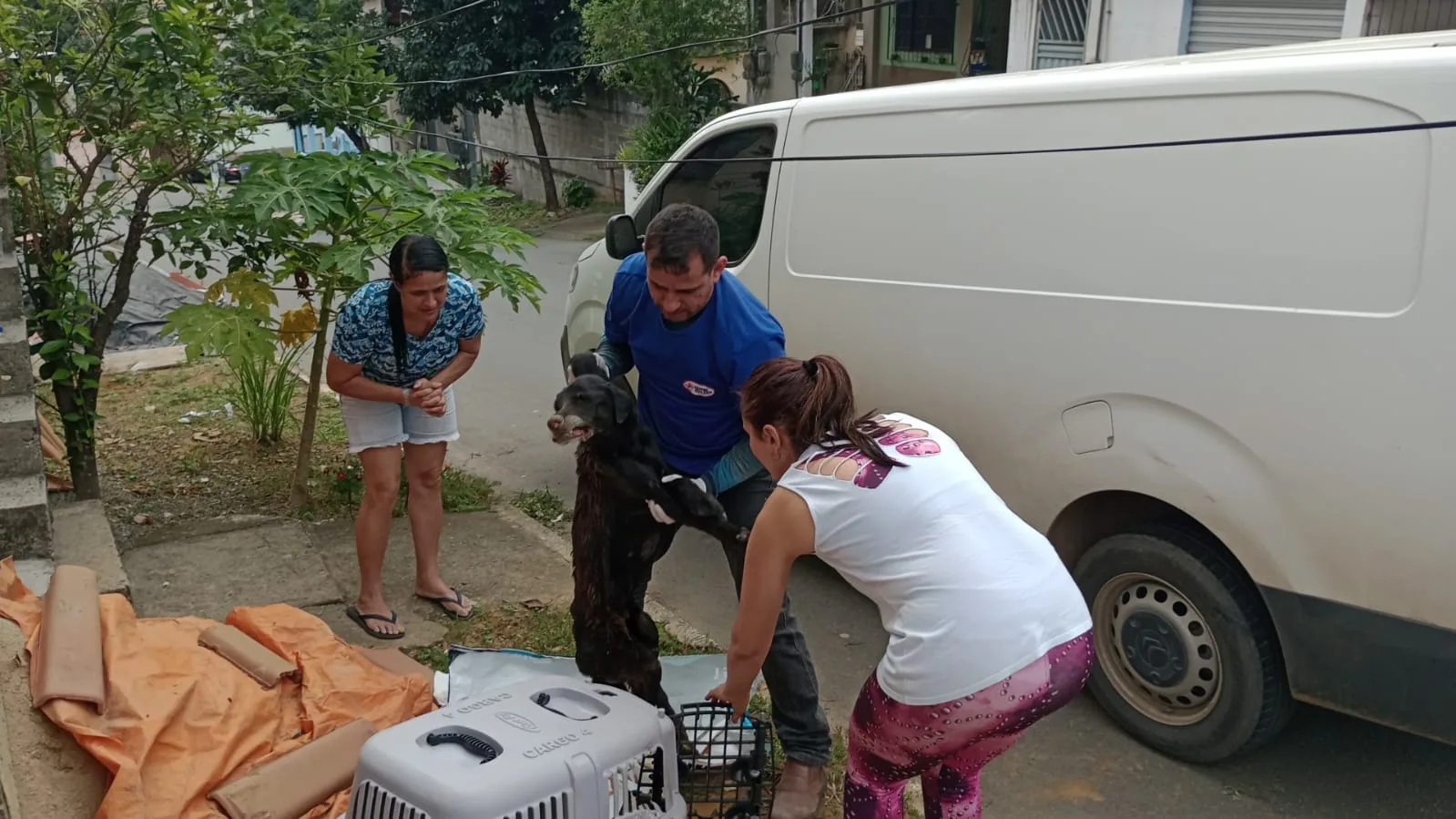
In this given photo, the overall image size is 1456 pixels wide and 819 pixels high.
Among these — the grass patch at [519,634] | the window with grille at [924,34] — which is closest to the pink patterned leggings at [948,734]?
the grass patch at [519,634]

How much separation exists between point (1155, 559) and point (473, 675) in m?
2.26

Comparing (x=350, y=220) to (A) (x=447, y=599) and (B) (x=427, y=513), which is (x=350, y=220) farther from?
(A) (x=447, y=599)

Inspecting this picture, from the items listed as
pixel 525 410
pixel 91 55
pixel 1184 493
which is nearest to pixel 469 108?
pixel 525 410

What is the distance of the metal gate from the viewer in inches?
464

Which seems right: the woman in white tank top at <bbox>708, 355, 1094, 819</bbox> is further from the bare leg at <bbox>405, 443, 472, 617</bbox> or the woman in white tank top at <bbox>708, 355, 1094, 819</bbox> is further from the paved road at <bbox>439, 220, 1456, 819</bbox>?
the bare leg at <bbox>405, 443, 472, 617</bbox>

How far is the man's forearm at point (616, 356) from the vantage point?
11.0 feet

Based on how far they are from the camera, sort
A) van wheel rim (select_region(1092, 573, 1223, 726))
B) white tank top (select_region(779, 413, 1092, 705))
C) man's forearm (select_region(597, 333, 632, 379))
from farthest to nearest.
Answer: van wheel rim (select_region(1092, 573, 1223, 726)), man's forearm (select_region(597, 333, 632, 379)), white tank top (select_region(779, 413, 1092, 705))

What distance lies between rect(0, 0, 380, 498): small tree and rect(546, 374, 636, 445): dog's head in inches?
111

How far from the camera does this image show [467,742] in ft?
8.29

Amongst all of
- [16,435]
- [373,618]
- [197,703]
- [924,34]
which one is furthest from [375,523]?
[924,34]

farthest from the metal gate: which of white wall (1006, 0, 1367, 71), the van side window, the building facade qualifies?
the van side window

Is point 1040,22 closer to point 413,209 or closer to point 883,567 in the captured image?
point 413,209

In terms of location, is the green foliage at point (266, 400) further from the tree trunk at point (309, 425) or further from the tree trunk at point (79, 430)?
the tree trunk at point (79, 430)

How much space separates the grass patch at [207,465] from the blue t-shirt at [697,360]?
9.13ft
